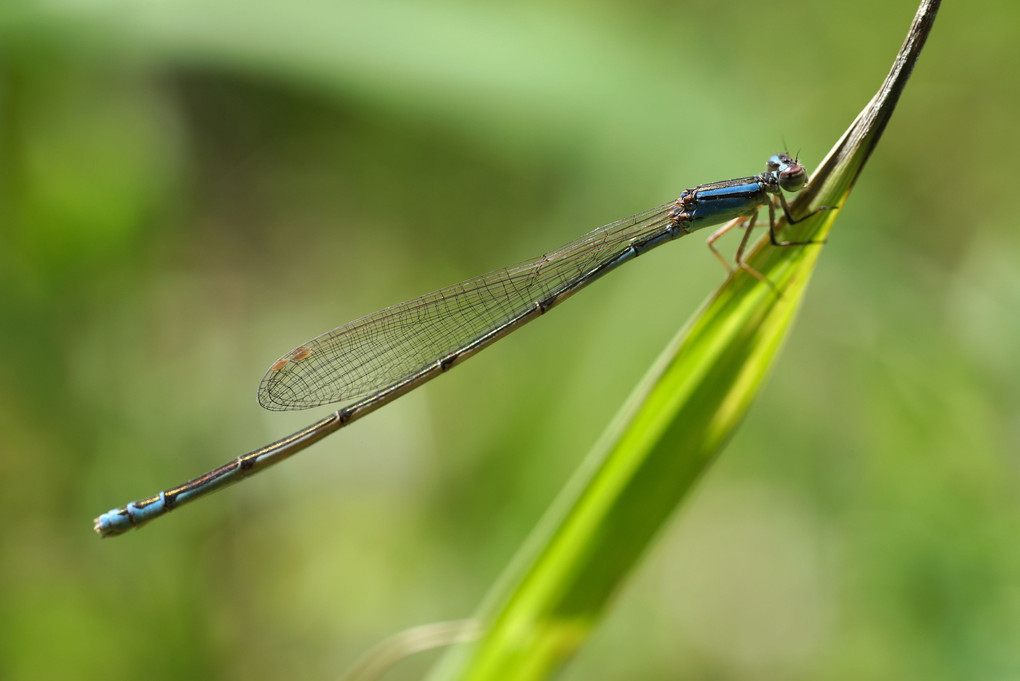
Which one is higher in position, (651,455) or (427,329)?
(427,329)

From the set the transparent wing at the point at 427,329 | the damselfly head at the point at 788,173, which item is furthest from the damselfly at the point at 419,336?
the damselfly head at the point at 788,173

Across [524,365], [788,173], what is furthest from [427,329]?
[788,173]

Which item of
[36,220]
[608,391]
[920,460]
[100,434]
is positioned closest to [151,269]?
[36,220]

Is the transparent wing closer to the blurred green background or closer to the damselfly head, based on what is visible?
the damselfly head

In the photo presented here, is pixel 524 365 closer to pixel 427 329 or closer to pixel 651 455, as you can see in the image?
pixel 427 329

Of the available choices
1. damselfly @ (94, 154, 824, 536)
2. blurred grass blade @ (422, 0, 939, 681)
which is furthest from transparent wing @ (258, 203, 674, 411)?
blurred grass blade @ (422, 0, 939, 681)

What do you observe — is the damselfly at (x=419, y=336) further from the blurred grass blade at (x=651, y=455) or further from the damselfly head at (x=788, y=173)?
the blurred grass blade at (x=651, y=455)

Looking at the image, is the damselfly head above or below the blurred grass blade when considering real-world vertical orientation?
above
